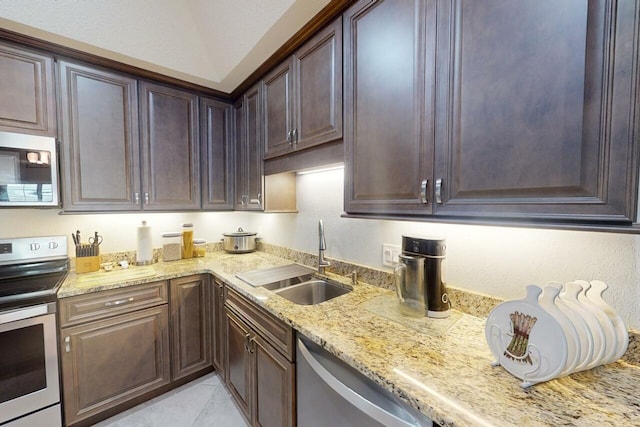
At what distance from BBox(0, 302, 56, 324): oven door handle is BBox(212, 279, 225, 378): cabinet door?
0.86 meters

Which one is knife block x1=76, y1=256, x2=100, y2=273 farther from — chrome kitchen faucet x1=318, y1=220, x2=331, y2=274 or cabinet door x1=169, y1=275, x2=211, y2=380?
chrome kitchen faucet x1=318, y1=220, x2=331, y2=274

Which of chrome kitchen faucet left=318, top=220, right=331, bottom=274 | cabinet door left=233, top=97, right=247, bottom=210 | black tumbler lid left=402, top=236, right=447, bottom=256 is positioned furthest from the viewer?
cabinet door left=233, top=97, right=247, bottom=210

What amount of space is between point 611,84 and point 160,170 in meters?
2.41

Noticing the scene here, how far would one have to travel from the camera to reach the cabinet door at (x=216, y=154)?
2.25 metres

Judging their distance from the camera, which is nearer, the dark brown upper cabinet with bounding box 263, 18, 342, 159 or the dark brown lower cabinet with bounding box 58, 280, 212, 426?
the dark brown upper cabinet with bounding box 263, 18, 342, 159

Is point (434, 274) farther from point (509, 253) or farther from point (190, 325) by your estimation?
point (190, 325)

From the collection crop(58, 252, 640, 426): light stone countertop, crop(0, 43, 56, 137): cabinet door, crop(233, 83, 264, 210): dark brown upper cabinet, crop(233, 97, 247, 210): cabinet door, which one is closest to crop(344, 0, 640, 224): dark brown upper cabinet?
crop(58, 252, 640, 426): light stone countertop

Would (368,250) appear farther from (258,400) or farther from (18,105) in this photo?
(18,105)

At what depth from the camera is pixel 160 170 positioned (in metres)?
2.04

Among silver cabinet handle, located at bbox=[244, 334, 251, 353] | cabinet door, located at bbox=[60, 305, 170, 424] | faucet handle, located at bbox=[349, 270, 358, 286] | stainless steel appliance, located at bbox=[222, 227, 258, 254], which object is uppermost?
stainless steel appliance, located at bbox=[222, 227, 258, 254]

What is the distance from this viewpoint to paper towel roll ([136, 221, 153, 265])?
2072 mm

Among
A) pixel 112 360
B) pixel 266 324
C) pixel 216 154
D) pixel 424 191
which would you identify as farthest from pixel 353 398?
pixel 216 154

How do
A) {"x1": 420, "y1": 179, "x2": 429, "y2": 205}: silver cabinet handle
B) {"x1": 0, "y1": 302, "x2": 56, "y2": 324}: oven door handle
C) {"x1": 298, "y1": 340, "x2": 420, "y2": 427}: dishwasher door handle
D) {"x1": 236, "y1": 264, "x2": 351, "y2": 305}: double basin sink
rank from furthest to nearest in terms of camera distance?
{"x1": 236, "y1": 264, "x2": 351, "y2": 305}: double basin sink < {"x1": 0, "y1": 302, "x2": 56, "y2": 324}: oven door handle < {"x1": 420, "y1": 179, "x2": 429, "y2": 205}: silver cabinet handle < {"x1": 298, "y1": 340, "x2": 420, "y2": 427}: dishwasher door handle

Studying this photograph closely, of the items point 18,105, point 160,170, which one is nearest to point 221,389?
point 160,170
